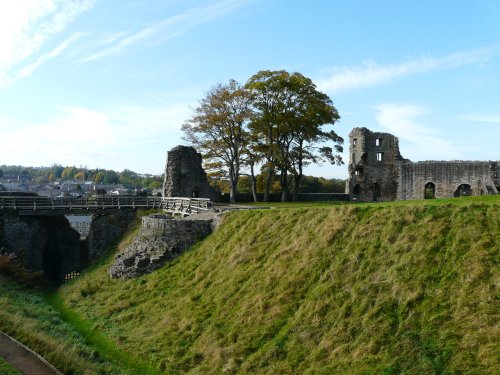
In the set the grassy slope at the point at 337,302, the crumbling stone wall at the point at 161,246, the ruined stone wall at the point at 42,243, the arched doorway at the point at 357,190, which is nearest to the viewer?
the grassy slope at the point at 337,302

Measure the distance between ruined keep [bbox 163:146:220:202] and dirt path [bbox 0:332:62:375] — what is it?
86.0 ft

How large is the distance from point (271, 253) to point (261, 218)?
12.9 ft

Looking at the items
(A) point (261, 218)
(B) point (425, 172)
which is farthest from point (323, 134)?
(A) point (261, 218)

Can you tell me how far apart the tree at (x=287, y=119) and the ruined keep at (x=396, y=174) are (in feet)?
10.2

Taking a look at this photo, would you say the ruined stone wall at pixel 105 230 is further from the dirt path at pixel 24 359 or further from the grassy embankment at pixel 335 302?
the dirt path at pixel 24 359

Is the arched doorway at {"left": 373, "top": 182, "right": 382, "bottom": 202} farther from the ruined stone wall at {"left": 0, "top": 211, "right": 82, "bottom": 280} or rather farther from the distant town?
the ruined stone wall at {"left": 0, "top": 211, "right": 82, "bottom": 280}

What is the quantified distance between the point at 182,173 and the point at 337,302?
27929 mm

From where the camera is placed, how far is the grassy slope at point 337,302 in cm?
1261

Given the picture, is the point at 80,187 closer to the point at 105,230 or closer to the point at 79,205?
the point at 79,205

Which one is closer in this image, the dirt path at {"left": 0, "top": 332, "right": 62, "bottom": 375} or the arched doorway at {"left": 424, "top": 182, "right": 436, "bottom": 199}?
the dirt path at {"left": 0, "top": 332, "right": 62, "bottom": 375}

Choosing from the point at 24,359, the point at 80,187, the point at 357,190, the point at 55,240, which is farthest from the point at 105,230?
the point at 80,187

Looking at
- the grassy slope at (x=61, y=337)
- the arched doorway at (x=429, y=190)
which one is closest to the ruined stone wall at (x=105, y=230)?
the grassy slope at (x=61, y=337)

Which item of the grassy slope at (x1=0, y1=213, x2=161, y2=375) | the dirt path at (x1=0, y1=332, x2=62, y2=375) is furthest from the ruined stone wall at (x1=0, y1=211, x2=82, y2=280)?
the dirt path at (x1=0, y1=332, x2=62, y2=375)

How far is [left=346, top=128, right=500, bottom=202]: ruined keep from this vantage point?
3832cm
